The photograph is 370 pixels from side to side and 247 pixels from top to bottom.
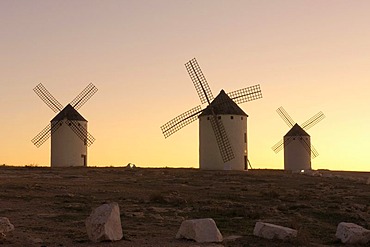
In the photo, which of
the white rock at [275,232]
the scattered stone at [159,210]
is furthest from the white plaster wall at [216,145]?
the white rock at [275,232]

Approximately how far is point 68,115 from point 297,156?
25270mm

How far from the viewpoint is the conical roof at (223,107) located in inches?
2016

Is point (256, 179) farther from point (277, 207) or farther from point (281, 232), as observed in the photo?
point (281, 232)

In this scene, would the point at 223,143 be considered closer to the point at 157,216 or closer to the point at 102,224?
the point at 157,216

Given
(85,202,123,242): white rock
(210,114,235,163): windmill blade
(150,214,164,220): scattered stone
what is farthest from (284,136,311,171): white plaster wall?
(85,202,123,242): white rock

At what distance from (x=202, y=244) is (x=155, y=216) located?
17.0ft

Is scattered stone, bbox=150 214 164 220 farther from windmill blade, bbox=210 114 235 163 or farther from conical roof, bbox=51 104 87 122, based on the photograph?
conical roof, bbox=51 104 87 122

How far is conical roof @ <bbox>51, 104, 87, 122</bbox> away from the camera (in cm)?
5609

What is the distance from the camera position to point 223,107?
169 feet

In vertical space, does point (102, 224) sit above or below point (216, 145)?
below

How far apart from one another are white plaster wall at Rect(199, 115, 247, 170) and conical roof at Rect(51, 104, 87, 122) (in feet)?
42.5

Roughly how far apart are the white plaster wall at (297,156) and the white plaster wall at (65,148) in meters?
23.0

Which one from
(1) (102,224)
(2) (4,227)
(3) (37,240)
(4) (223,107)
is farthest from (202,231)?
(4) (223,107)

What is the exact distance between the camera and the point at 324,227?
1773 centimetres
